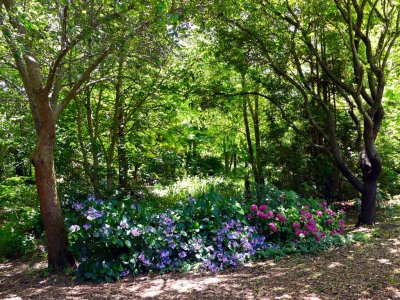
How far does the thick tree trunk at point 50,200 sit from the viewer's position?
5116mm

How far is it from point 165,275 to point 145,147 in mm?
4570

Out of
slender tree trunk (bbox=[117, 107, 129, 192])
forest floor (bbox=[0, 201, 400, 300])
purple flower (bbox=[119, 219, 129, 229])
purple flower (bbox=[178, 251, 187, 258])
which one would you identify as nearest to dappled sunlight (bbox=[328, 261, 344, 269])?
forest floor (bbox=[0, 201, 400, 300])

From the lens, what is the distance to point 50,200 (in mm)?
5172

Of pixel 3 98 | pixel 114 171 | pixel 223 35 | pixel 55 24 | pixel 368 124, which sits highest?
pixel 223 35

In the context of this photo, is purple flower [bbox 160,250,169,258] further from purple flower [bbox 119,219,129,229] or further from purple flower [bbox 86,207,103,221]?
purple flower [bbox 86,207,103,221]

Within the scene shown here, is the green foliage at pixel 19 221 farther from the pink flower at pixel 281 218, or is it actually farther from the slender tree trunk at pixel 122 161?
the pink flower at pixel 281 218

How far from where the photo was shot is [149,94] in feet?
25.6

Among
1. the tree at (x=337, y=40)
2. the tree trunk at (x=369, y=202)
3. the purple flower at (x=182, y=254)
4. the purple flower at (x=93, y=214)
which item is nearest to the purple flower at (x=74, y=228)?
the purple flower at (x=93, y=214)

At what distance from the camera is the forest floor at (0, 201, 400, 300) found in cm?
380

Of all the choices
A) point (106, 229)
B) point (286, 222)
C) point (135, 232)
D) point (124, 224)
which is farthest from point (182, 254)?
point (286, 222)

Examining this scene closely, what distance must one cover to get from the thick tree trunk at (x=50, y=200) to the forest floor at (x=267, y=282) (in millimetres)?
289

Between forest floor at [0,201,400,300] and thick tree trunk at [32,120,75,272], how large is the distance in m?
0.29

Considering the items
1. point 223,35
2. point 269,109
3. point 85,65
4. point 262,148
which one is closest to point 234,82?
point 269,109

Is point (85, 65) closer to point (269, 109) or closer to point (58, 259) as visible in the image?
point (58, 259)
